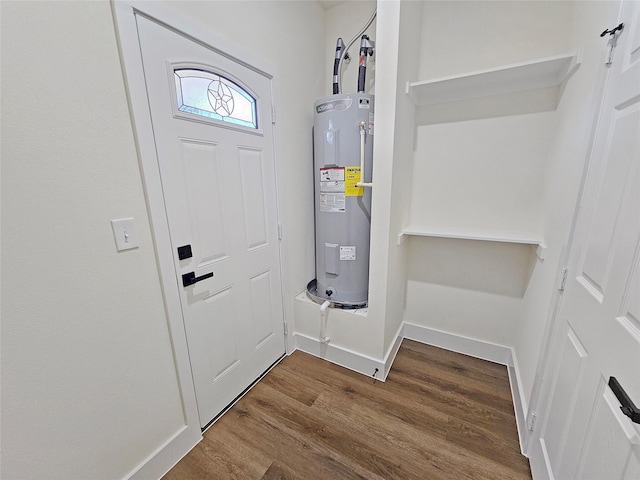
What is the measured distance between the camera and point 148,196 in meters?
1.10

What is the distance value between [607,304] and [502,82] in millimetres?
1450

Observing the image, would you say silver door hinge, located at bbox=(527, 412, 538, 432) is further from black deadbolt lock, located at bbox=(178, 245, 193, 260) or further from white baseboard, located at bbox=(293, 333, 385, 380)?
black deadbolt lock, located at bbox=(178, 245, 193, 260)

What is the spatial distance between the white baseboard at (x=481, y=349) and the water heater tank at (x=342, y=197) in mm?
736

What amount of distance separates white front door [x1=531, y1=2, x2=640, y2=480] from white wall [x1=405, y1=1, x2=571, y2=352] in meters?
0.82

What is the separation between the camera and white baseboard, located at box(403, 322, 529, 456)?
1.55 m

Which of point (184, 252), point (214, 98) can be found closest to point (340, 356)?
point (184, 252)

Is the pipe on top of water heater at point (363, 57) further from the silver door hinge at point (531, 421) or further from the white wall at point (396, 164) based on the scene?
the silver door hinge at point (531, 421)

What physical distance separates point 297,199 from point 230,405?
4.84 ft

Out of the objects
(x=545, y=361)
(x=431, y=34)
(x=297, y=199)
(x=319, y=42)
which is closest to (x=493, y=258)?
(x=545, y=361)

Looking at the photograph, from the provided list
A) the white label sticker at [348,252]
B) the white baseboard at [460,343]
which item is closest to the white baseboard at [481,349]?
the white baseboard at [460,343]

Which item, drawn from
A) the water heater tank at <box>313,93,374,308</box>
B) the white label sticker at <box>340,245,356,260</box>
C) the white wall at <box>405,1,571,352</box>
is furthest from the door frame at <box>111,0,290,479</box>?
the white wall at <box>405,1,571,352</box>

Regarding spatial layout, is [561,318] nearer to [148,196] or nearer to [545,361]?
[545,361]

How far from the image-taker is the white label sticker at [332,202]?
Result: 1828mm

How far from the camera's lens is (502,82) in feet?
5.22
